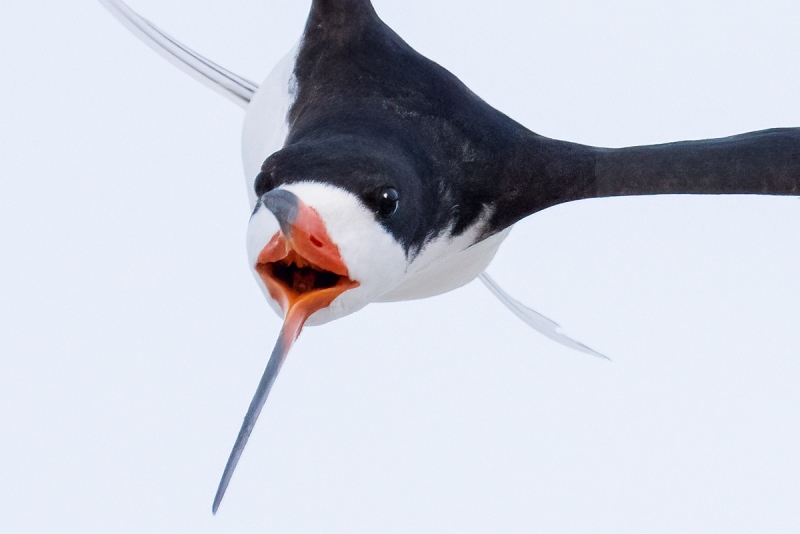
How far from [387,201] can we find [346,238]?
8 centimetres

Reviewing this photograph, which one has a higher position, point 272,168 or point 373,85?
point 373,85

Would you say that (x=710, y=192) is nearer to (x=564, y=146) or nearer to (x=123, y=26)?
(x=564, y=146)

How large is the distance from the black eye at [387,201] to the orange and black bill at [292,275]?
0.31ft

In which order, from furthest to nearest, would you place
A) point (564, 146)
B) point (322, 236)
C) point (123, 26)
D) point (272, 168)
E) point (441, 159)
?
point (123, 26) < point (564, 146) < point (441, 159) < point (272, 168) < point (322, 236)

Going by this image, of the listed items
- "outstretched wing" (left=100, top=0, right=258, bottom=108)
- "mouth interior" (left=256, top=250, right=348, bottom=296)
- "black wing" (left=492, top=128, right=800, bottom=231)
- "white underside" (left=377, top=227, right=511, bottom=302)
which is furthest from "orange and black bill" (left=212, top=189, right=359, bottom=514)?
"outstretched wing" (left=100, top=0, right=258, bottom=108)

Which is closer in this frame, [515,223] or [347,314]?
[347,314]

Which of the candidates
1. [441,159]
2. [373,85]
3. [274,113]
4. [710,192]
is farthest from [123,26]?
[710,192]

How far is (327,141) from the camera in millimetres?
1421

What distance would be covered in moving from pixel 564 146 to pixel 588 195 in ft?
0.29

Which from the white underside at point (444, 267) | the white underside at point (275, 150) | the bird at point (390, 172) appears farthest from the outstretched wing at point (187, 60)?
the white underside at point (444, 267)

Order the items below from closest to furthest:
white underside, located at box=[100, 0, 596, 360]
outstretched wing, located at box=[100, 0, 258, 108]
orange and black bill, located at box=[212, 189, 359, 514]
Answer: orange and black bill, located at box=[212, 189, 359, 514] → white underside, located at box=[100, 0, 596, 360] → outstretched wing, located at box=[100, 0, 258, 108]

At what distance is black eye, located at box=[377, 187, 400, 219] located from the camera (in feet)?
4.41

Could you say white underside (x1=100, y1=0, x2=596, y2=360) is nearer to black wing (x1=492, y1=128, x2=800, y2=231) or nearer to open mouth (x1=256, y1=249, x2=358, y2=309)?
open mouth (x1=256, y1=249, x2=358, y2=309)

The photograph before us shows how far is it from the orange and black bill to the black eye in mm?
95
